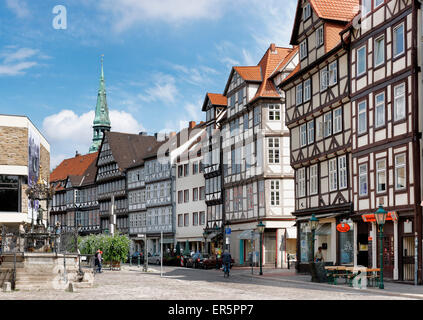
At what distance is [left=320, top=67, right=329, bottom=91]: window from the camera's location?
126 ft

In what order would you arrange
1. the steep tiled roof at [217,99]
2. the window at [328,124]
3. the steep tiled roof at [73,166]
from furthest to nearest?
the steep tiled roof at [73,166] < the steep tiled roof at [217,99] < the window at [328,124]

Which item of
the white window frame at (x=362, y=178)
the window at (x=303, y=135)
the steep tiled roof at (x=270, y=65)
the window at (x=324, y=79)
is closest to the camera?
the white window frame at (x=362, y=178)

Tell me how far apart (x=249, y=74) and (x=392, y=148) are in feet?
84.3

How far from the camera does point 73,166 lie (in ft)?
363

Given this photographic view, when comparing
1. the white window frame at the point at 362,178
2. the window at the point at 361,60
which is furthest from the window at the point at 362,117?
the white window frame at the point at 362,178

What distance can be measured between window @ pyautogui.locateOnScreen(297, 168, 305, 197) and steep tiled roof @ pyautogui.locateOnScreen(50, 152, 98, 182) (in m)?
67.3

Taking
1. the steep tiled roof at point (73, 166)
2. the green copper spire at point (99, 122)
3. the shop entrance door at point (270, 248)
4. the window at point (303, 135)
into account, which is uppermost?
the green copper spire at point (99, 122)

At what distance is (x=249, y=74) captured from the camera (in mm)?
55312

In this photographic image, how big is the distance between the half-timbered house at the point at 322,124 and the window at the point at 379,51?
2.94 m

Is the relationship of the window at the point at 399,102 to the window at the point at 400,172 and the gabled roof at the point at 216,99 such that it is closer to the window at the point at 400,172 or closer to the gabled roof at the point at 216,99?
the window at the point at 400,172

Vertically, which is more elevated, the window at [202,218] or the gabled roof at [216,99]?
the gabled roof at [216,99]

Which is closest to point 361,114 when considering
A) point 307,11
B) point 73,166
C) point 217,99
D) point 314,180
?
point 314,180

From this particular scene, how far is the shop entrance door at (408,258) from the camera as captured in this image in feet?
97.7
